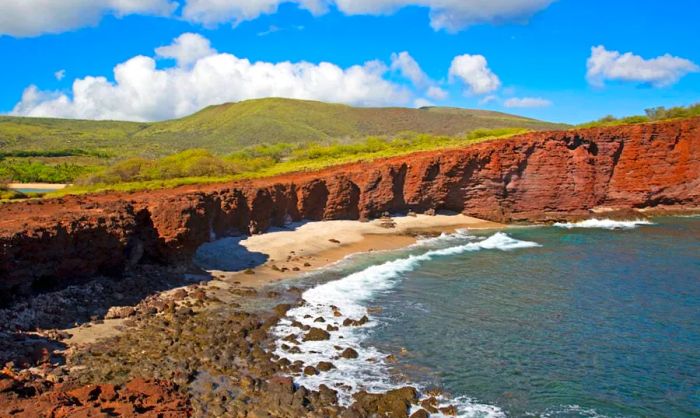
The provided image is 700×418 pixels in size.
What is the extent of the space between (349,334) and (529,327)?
765 centimetres

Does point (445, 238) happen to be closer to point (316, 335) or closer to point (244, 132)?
point (316, 335)

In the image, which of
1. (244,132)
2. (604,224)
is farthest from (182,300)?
(244,132)

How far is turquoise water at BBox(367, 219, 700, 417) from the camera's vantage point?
15.6 meters

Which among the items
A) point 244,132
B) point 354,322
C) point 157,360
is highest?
point 244,132

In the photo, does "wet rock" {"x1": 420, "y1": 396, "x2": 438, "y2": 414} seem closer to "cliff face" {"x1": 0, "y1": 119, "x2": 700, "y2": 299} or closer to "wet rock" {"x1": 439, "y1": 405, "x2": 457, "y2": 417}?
"wet rock" {"x1": 439, "y1": 405, "x2": 457, "y2": 417}

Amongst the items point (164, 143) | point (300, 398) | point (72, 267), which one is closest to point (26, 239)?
point (72, 267)

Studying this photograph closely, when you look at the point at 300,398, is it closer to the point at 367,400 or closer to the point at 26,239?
the point at 367,400

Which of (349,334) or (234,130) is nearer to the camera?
(349,334)

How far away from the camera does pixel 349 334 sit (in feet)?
66.3

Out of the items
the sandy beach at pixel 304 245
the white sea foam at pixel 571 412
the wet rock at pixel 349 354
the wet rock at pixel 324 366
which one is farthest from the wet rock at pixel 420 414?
the sandy beach at pixel 304 245

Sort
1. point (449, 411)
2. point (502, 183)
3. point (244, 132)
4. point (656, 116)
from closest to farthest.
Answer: point (449, 411), point (502, 183), point (656, 116), point (244, 132)

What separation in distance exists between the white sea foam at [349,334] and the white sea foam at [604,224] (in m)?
23.7

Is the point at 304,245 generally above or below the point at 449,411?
above

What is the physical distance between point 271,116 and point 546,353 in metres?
161
